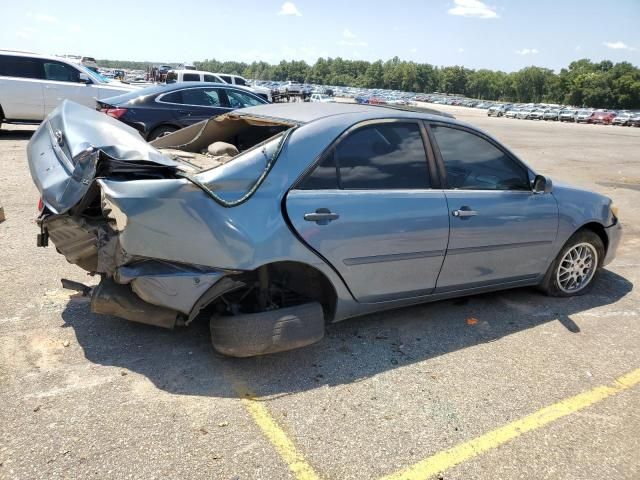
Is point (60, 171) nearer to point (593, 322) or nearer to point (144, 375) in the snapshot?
point (144, 375)

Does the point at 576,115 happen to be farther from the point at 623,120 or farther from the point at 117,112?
the point at 117,112

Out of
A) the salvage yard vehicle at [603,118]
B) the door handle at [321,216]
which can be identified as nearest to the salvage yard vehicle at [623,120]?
Answer: the salvage yard vehicle at [603,118]

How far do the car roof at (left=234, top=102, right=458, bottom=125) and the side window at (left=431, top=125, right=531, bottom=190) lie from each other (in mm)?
159

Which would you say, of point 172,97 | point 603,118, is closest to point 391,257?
point 172,97

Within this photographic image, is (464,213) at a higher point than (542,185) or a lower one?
lower

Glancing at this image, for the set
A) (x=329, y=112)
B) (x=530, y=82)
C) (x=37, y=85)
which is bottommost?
(x=37, y=85)

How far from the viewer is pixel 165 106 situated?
31.3 ft

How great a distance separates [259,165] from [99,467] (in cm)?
176

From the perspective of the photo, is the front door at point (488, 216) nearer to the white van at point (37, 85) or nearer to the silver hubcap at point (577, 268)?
the silver hubcap at point (577, 268)

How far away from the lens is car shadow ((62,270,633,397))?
3045 millimetres

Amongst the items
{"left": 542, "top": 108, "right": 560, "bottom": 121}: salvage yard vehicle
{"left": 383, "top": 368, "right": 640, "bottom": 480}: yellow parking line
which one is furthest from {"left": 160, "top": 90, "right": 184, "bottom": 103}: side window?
{"left": 542, "top": 108, "right": 560, "bottom": 121}: salvage yard vehicle

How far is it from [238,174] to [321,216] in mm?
552

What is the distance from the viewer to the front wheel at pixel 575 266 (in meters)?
4.44

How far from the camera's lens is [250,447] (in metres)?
2.49
